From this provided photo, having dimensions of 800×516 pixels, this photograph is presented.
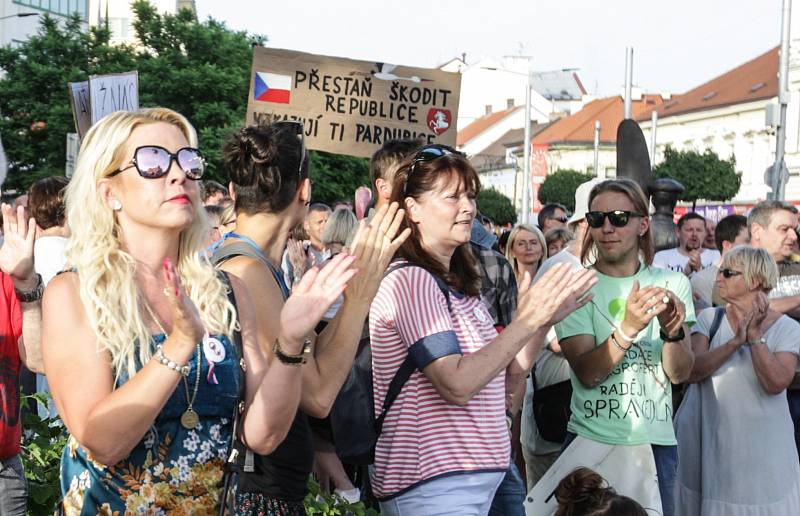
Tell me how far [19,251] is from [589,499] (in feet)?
7.84

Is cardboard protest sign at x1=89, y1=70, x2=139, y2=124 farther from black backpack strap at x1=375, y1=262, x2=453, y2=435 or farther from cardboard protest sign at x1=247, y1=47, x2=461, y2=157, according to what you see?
black backpack strap at x1=375, y1=262, x2=453, y2=435

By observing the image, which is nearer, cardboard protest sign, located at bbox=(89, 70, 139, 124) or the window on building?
cardboard protest sign, located at bbox=(89, 70, 139, 124)

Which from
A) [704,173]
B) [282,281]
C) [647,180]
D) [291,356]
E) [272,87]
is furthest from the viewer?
[704,173]

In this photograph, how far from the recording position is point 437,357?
3965mm

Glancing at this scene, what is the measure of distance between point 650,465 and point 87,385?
3142 mm

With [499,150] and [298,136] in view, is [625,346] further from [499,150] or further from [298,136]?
[499,150]

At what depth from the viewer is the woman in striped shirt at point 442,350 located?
3959 mm

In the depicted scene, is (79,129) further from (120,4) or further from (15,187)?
(120,4)

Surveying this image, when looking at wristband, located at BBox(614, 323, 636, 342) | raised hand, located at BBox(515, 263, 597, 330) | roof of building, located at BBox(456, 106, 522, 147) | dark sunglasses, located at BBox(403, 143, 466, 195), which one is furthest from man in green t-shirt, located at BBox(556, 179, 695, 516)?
roof of building, located at BBox(456, 106, 522, 147)

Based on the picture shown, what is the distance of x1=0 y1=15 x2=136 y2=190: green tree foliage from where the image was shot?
34.0 m

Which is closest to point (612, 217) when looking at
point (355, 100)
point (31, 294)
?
point (31, 294)

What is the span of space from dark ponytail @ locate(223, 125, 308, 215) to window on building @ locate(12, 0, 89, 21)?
47.2 m

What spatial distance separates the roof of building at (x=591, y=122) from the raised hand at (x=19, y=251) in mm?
94630

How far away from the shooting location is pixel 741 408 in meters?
6.41
